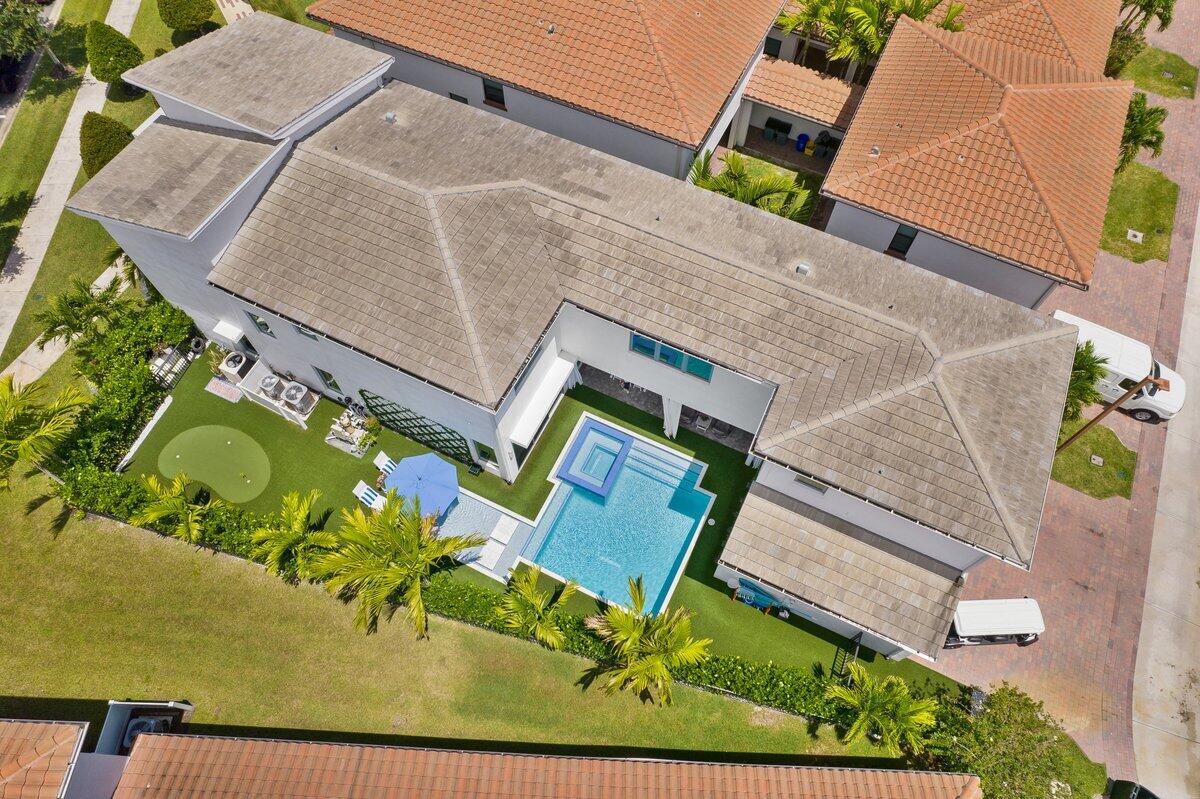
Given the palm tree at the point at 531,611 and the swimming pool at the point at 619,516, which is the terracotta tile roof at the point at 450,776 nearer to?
the palm tree at the point at 531,611

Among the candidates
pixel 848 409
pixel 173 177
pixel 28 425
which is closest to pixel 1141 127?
pixel 848 409

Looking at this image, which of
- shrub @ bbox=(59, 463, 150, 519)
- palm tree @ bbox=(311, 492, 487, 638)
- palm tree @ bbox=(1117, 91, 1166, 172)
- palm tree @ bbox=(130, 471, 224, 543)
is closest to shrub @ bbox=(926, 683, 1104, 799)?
palm tree @ bbox=(311, 492, 487, 638)

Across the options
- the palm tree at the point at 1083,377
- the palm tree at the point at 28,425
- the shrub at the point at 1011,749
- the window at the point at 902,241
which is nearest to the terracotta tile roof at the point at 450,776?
the shrub at the point at 1011,749

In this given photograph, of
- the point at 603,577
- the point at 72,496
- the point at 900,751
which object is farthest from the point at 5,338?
the point at 900,751

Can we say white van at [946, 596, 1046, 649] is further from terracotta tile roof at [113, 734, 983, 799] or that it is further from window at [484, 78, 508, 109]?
window at [484, 78, 508, 109]

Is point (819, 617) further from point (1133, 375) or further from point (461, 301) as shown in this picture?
point (1133, 375)
